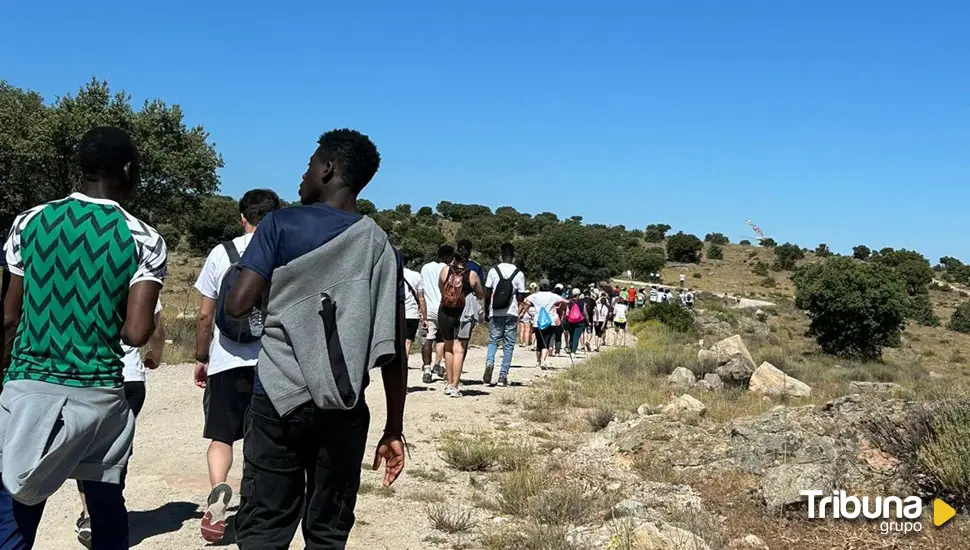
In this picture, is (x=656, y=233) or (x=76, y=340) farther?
(x=656, y=233)

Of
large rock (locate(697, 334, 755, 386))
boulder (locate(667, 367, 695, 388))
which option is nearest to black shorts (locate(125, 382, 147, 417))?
boulder (locate(667, 367, 695, 388))

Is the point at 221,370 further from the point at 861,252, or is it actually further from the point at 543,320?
the point at 861,252

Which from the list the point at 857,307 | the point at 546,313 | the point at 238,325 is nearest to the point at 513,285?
the point at 546,313

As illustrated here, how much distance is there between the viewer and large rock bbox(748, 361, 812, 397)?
1309 cm

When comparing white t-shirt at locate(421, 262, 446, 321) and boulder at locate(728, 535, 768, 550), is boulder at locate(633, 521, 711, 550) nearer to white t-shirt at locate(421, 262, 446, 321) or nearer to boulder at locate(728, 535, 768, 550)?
boulder at locate(728, 535, 768, 550)

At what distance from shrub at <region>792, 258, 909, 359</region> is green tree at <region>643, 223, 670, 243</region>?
234ft

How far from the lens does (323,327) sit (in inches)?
123

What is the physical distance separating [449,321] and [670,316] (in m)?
19.2

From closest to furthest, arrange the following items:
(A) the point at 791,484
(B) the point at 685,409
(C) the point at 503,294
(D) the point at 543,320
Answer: (A) the point at 791,484 → (B) the point at 685,409 → (C) the point at 503,294 → (D) the point at 543,320

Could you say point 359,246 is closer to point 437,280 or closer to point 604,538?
point 604,538

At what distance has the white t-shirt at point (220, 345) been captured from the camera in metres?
4.70

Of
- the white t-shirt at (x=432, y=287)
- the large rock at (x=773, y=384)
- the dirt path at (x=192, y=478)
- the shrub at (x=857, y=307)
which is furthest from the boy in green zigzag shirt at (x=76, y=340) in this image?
the shrub at (x=857, y=307)

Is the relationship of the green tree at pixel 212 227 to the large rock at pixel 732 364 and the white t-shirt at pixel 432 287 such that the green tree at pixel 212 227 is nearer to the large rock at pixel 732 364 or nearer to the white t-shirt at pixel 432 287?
the large rock at pixel 732 364

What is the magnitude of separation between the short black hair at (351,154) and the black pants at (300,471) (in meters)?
0.94
